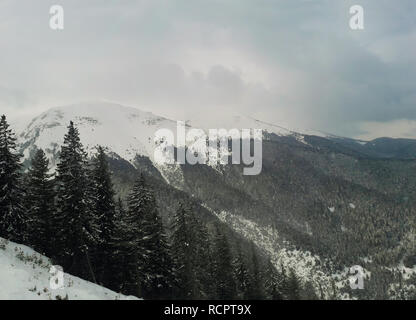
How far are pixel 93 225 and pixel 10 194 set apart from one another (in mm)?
6817

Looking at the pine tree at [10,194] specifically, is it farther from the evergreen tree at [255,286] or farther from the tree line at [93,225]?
the evergreen tree at [255,286]

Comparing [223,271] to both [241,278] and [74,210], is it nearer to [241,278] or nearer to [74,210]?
[241,278]

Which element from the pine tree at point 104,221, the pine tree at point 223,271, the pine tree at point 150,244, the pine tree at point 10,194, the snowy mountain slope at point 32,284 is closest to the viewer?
the snowy mountain slope at point 32,284

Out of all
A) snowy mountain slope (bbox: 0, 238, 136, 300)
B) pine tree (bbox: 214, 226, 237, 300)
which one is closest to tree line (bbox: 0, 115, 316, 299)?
pine tree (bbox: 214, 226, 237, 300)

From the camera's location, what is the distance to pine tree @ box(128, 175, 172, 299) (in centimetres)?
3949

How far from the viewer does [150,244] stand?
4134cm

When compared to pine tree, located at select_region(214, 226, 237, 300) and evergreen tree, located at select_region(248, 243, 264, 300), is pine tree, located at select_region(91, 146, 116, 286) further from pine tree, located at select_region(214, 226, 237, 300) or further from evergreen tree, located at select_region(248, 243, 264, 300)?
evergreen tree, located at select_region(248, 243, 264, 300)

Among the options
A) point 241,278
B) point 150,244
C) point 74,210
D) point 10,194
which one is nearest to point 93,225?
point 74,210

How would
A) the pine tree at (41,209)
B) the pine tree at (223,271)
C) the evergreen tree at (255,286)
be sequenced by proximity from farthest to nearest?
1. the evergreen tree at (255,286)
2. the pine tree at (223,271)
3. the pine tree at (41,209)

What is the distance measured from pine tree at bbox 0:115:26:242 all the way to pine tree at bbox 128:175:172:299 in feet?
34.9

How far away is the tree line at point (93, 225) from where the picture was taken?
3259 centimetres

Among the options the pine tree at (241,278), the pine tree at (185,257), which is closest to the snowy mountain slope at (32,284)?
the pine tree at (185,257)

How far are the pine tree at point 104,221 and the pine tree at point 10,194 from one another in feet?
21.2
